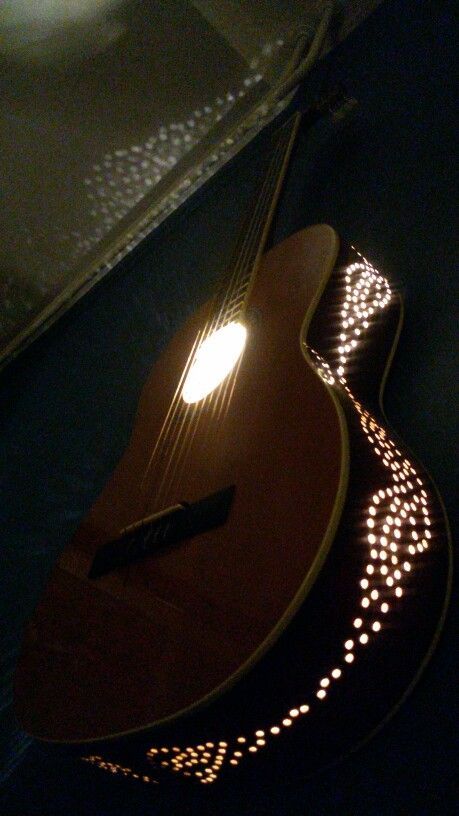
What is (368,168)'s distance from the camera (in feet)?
3.30

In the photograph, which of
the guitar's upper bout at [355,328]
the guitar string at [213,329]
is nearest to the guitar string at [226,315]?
the guitar string at [213,329]

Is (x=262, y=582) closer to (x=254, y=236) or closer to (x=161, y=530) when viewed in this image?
(x=161, y=530)

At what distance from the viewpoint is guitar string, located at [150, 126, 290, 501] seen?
66cm

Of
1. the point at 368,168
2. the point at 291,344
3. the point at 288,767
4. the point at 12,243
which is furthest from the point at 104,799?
the point at 12,243

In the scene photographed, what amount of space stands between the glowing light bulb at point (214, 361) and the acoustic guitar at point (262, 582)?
1 cm

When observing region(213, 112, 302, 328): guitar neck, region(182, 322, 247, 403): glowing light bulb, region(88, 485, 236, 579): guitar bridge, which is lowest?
region(88, 485, 236, 579): guitar bridge

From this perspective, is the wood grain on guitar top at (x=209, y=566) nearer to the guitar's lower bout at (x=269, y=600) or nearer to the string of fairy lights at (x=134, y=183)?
the guitar's lower bout at (x=269, y=600)

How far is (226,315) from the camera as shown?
0.81 metres

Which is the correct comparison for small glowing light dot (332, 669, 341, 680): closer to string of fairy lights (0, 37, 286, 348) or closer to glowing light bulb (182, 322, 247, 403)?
glowing light bulb (182, 322, 247, 403)

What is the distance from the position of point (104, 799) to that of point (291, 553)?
1.60ft

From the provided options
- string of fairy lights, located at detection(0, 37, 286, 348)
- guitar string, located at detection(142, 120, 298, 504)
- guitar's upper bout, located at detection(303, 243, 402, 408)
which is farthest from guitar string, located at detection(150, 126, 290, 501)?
string of fairy lights, located at detection(0, 37, 286, 348)

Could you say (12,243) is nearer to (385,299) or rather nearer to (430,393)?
(385,299)

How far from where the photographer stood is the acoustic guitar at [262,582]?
413 millimetres

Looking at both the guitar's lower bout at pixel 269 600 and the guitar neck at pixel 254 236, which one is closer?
the guitar's lower bout at pixel 269 600
